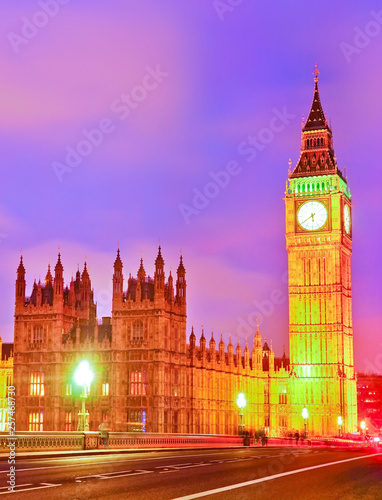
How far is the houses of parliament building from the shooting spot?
73438 mm

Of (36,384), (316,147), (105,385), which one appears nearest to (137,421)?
(105,385)

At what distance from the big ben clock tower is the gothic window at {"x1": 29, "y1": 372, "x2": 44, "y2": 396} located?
38.3m

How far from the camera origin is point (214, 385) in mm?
→ 88750

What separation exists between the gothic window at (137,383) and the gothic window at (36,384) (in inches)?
392

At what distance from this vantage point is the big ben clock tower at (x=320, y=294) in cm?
10394

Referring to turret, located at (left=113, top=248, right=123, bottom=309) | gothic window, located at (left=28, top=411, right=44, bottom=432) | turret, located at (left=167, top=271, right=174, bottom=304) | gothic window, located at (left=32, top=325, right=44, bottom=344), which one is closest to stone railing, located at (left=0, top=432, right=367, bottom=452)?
turret, located at (left=167, top=271, right=174, bottom=304)

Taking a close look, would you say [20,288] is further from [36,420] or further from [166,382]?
[166,382]

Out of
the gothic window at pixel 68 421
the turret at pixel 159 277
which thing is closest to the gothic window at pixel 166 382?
the turret at pixel 159 277

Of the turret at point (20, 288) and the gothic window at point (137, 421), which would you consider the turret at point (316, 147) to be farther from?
the gothic window at point (137, 421)

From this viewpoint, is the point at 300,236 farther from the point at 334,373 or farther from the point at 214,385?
the point at 214,385

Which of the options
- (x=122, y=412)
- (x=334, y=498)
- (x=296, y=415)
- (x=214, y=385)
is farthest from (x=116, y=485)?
(x=296, y=415)

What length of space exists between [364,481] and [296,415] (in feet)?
275

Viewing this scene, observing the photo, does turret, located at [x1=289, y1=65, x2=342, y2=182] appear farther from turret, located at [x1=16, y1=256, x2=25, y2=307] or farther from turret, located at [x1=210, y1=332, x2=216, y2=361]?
turret, located at [x1=16, y1=256, x2=25, y2=307]

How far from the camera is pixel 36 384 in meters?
78.4
